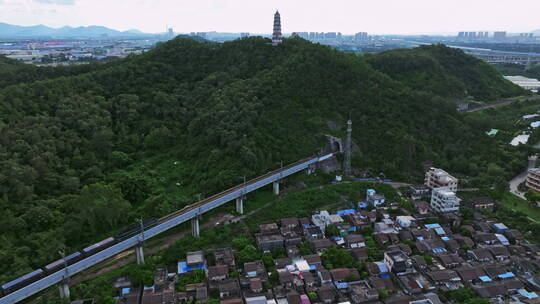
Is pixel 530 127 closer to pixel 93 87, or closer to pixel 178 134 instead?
pixel 178 134

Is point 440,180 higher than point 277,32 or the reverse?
the reverse

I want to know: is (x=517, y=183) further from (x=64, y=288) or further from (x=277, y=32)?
(x=64, y=288)

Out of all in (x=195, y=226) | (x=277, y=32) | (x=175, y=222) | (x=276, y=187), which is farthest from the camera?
(x=277, y=32)

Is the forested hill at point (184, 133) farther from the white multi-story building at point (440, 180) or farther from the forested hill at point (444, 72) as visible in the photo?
the forested hill at point (444, 72)

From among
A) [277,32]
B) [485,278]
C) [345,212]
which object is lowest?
[485,278]

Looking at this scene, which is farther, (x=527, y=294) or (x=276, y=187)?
(x=276, y=187)

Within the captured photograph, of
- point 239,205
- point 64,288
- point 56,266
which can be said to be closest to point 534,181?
point 239,205

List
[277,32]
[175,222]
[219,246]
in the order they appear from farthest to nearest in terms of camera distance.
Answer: [277,32] < [175,222] < [219,246]
